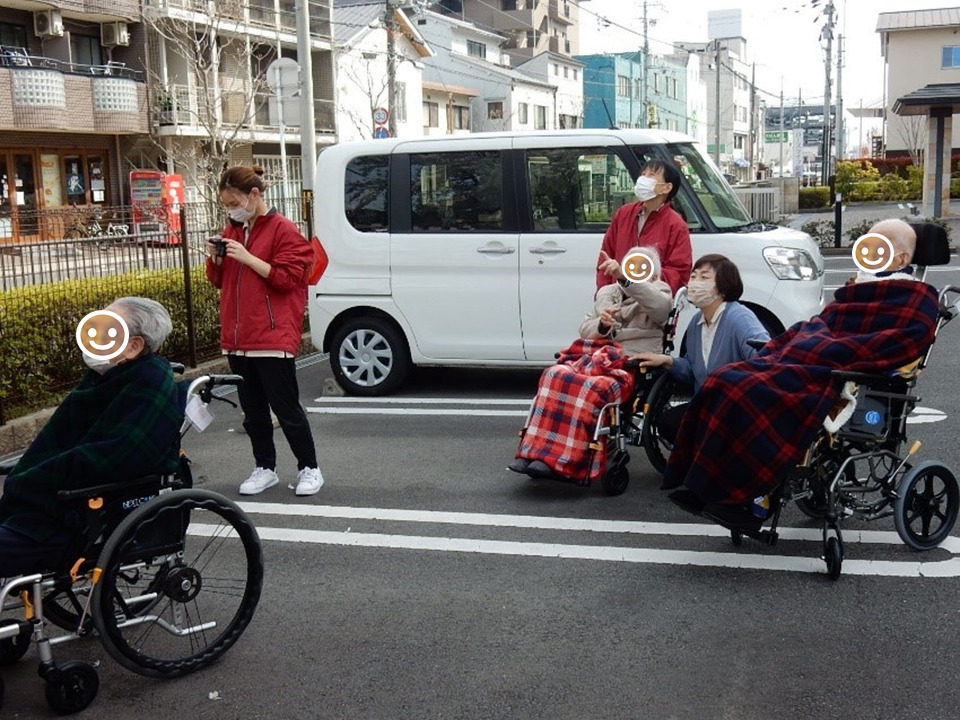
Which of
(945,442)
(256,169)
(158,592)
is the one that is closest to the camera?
(158,592)

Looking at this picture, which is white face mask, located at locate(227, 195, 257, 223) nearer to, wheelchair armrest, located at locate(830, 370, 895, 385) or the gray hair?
the gray hair

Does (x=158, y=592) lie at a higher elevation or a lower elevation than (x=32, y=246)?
lower

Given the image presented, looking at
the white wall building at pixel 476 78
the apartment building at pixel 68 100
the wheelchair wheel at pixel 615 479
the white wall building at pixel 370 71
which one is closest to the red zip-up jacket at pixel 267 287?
the wheelchair wheel at pixel 615 479

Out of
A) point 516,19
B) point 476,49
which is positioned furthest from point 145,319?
point 516,19

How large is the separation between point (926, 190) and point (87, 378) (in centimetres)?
2459

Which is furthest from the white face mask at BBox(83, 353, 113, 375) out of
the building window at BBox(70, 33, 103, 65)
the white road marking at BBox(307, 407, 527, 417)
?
the building window at BBox(70, 33, 103, 65)

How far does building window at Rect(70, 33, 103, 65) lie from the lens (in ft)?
90.7

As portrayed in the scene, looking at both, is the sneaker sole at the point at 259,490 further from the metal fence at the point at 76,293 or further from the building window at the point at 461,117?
the building window at the point at 461,117

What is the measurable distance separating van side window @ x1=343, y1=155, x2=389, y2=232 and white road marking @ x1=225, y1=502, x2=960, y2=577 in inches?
130

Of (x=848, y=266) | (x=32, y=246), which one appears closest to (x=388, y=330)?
(x=32, y=246)

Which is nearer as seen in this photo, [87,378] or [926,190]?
[87,378]

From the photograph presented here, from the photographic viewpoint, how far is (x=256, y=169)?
5523 millimetres

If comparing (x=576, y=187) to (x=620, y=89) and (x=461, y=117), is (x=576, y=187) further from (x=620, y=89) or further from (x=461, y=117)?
(x=620, y=89)

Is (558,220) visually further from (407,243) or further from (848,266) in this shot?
(848,266)
